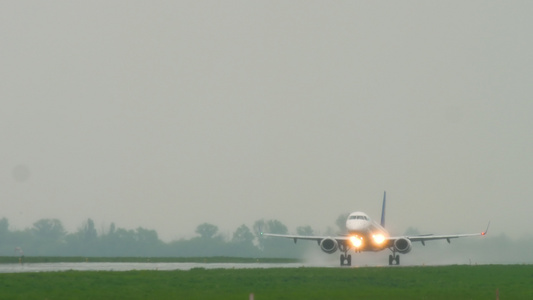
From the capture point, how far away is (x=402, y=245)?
79875 mm

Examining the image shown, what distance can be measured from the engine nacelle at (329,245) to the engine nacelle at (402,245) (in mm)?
5539

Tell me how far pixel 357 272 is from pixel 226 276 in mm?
10312

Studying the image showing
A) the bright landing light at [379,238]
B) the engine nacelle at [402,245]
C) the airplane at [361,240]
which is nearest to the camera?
the airplane at [361,240]

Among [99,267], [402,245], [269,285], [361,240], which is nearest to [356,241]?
[361,240]

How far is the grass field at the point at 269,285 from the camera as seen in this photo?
41.6 metres

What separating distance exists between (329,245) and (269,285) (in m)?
32.6

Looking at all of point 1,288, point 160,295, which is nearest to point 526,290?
point 160,295

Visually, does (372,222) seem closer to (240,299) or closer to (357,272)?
(357,272)

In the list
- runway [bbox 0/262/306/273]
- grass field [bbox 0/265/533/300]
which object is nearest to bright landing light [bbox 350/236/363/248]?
runway [bbox 0/262/306/273]

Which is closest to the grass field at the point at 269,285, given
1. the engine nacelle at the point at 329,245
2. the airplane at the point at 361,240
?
the airplane at the point at 361,240

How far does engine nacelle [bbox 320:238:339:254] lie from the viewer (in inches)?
3127

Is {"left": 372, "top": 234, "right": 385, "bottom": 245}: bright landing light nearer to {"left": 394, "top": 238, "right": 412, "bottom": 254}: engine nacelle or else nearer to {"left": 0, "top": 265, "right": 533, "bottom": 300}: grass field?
{"left": 394, "top": 238, "right": 412, "bottom": 254}: engine nacelle

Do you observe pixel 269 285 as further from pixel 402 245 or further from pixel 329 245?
pixel 402 245

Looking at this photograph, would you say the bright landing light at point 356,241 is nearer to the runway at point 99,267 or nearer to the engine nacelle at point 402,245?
the engine nacelle at point 402,245
